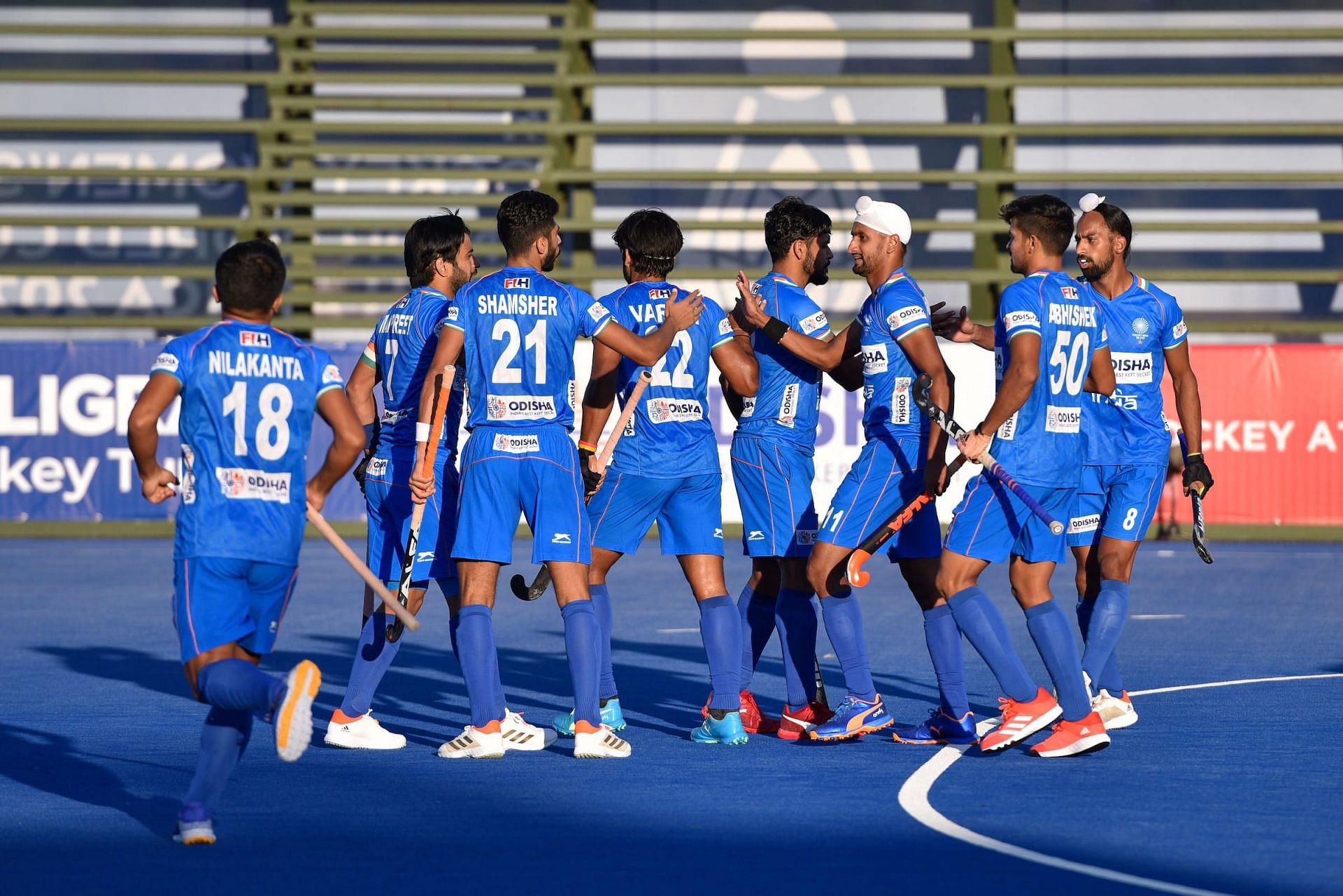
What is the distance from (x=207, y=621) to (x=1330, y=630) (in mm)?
8262

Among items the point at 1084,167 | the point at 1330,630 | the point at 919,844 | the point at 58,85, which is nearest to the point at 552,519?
the point at 919,844

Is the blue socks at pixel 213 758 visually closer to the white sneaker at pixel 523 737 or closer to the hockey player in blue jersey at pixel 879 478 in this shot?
the white sneaker at pixel 523 737

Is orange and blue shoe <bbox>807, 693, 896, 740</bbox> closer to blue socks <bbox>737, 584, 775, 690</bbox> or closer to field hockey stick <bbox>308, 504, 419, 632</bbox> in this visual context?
blue socks <bbox>737, 584, 775, 690</bbox>

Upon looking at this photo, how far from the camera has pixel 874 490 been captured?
7555mm

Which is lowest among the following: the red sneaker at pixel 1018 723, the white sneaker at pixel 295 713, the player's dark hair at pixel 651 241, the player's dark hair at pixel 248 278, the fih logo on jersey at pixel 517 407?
the red sneaker at pixel 1018 723

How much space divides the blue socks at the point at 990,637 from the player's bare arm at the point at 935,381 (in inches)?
18.1

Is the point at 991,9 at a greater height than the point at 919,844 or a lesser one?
Result: greater

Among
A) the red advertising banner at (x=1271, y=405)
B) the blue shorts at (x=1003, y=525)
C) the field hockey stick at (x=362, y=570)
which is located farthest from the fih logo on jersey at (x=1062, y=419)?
the red advertising banner at (x=1271, y=405)

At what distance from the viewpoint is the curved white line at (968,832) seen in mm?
5102

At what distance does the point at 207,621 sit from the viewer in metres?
5.76

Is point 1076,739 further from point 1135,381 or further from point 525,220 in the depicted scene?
point 525,220

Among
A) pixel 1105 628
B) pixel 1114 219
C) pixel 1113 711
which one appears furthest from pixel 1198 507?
pixel 1114 219

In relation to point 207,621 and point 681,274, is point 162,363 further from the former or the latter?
point 681,274

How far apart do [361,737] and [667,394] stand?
1.91m
